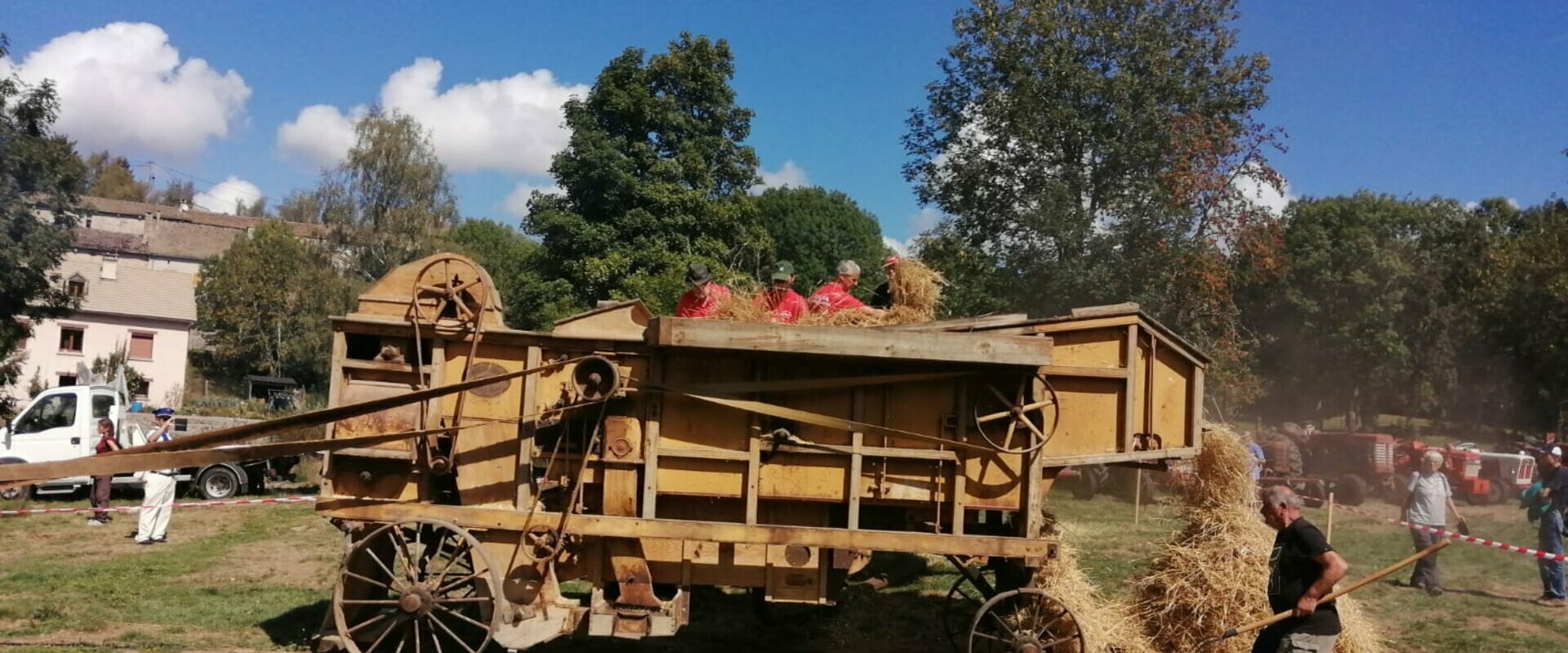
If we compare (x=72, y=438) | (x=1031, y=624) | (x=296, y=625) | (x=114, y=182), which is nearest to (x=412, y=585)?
(x=296, y=625)

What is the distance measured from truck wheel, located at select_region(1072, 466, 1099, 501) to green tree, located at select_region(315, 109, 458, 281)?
37622mm

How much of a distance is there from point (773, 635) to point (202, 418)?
75.0 feet

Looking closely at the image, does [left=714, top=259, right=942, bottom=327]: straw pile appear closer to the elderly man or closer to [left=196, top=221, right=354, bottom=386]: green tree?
the elderly man

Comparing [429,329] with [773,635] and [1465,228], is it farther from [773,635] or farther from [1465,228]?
[1465,228]

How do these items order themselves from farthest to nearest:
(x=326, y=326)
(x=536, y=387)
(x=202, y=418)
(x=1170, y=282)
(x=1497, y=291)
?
(x=326, y=326) < (x=1497, y=291) < (x=202, y=418) < (x=1170, y=282) < (x=536, y=387)

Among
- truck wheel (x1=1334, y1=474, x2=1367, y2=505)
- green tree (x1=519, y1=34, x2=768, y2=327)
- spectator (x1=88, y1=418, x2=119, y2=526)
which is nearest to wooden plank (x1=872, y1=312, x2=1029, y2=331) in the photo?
spectator (x1=88, y1=418, x2=119, y2=526)

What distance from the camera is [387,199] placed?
51.0 m

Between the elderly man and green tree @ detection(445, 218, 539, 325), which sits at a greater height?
green tree @ detection(445, 218, 539, 325)

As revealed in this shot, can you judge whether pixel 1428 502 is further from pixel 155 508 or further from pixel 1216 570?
pixel 155 508

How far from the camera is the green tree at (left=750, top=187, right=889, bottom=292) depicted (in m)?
55.3

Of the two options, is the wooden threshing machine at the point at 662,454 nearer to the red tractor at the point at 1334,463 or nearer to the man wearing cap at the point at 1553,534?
the man wearing cap at the point at 1553,534

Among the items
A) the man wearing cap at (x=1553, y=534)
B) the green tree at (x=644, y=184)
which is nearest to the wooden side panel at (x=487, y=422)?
the man wearing cap at (x=1553, y=534)

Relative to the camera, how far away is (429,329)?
6.90 meters

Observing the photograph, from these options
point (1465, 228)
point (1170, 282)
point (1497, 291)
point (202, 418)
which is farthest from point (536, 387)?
point (1465, 228)
